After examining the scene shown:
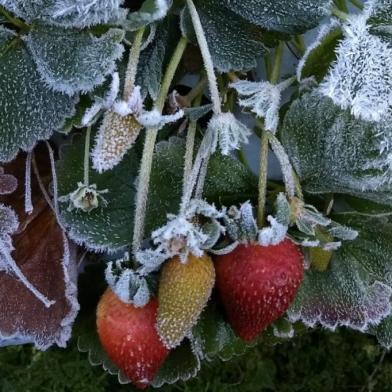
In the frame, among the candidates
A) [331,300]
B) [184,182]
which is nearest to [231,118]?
[184,182]

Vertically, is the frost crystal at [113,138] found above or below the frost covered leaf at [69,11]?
below

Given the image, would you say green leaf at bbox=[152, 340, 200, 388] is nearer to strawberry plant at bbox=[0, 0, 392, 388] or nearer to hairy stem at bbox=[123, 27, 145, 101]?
strawberry plant at bbox=[0, 0, 392, 388]

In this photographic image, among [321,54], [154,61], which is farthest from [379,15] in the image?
[154,61]

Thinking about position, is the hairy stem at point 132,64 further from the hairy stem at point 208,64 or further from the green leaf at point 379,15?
the green leaf at point 379,15

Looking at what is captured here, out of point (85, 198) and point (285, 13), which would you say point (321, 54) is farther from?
point (85, 198)

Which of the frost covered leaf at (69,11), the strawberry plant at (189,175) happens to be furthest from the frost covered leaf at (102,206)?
the frost covered leaf at (69,11)

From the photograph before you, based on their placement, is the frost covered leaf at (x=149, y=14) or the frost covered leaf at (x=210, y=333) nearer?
the frost covered leaf at (x=149, y=14)

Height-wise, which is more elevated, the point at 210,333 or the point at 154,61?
the point at 154,61
